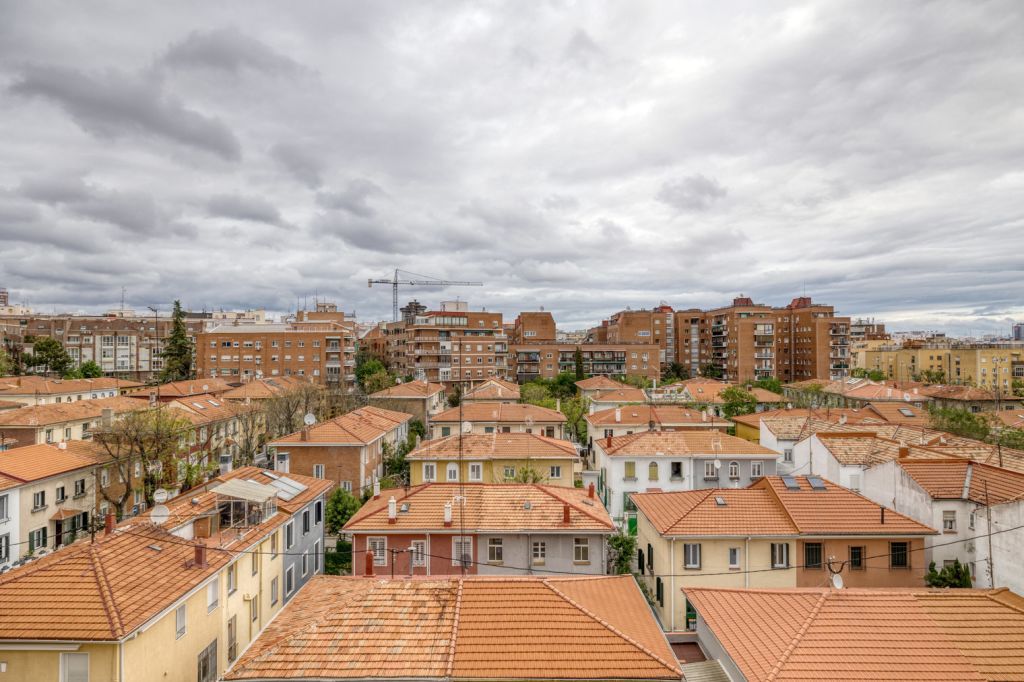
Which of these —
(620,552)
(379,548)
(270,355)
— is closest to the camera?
(379,548)

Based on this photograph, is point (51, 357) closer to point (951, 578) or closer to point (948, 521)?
point (948, 521)

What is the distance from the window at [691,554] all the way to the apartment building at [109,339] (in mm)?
97888

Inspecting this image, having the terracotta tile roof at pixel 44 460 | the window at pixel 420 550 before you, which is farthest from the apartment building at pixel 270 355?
the window at pixel 420 550

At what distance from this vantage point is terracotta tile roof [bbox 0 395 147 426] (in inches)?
1560

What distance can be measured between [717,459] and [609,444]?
5.87m

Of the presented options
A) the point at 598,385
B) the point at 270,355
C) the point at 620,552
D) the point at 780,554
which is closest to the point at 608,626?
the point at 780,554

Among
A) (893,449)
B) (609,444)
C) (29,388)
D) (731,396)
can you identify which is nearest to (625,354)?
(731,396)

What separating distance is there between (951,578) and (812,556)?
163 inches

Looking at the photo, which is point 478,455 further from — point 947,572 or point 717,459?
point 947,572

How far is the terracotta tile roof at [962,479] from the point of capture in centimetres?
2003

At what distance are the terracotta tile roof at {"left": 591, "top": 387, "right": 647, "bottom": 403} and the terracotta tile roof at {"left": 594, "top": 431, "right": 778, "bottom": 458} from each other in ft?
72.6

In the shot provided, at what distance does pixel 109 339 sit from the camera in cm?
10581

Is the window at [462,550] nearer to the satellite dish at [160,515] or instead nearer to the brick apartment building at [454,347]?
the satellite dish at [160,515]

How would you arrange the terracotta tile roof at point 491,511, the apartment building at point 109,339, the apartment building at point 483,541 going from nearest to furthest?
the apartment building at point 483,541 < the terracotta tile roof at point 491,511 < the apartment building at point 109,339
